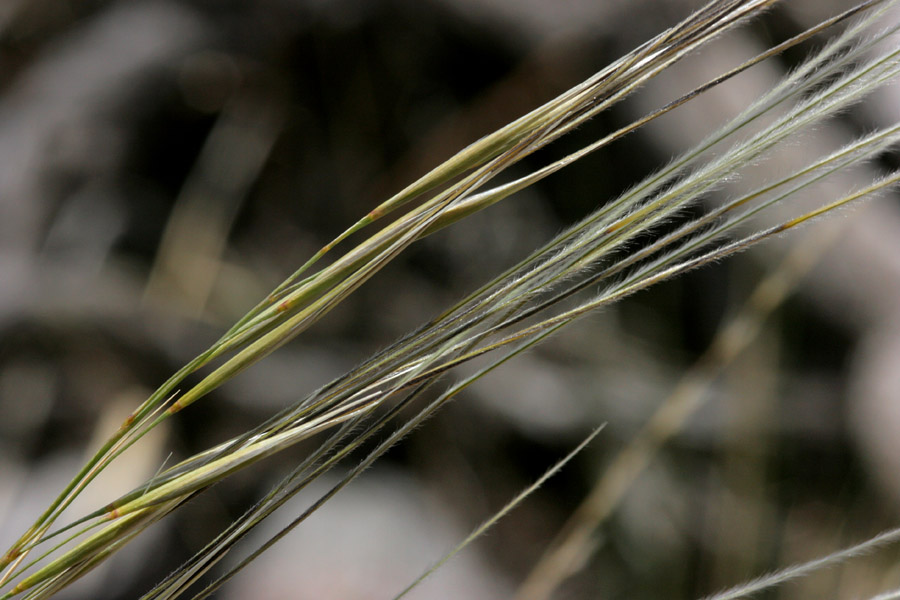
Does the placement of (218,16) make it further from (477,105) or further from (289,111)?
(477,105)

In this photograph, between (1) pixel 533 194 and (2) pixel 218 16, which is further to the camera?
(1) pixel 533 194

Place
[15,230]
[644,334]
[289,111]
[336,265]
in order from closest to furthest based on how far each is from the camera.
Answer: [336,265]
[15,230]
[644,334]
[289,111]

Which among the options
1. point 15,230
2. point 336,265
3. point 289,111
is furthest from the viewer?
point 289,111

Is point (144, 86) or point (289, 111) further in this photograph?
point (289, 111)

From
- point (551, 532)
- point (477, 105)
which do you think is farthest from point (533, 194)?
point (551, 532)

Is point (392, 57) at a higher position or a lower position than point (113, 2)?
lower

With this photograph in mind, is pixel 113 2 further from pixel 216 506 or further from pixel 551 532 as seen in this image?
pixel 551 532

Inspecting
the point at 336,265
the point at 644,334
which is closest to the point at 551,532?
the point at 644,334

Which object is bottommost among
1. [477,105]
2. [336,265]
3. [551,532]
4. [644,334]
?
[551,532]

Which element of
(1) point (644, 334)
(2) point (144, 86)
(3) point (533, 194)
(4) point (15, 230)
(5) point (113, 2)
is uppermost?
(5) point (113, 2)
